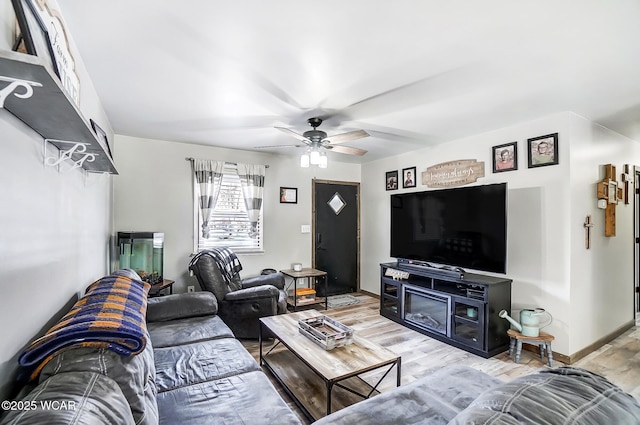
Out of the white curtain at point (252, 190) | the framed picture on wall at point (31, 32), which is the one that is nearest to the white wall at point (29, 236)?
the framed picture on wall at point (31, 32)

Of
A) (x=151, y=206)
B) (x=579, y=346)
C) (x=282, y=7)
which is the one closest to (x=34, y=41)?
(x=282, y=7)

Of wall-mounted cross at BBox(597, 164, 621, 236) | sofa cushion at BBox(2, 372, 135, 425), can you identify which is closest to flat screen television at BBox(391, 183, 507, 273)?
wall-mounted cross at BBox(597, 164, 621, 236)

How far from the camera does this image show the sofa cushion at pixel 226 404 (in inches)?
53.7

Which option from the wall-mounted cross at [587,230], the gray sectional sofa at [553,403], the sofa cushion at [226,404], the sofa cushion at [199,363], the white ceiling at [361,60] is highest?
the white ceiling at [361,60]

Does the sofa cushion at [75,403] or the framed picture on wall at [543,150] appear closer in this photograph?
the sofa cushion at [75,403]

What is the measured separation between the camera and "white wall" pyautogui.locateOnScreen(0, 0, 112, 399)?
3.25ft

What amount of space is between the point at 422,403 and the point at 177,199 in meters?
3.84

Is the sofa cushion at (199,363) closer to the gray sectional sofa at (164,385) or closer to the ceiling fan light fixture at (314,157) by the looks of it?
the gray sectional sofa at (164,385)

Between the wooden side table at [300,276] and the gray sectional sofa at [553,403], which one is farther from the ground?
the gray sectional sofa at [553,403]

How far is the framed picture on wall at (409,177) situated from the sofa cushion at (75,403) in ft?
14.0

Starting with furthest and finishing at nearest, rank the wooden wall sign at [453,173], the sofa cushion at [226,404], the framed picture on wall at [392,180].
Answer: the framed picture on wall at [392,180] < the wooden wall sign at [453,173] < the sofa cushion at [226,404]

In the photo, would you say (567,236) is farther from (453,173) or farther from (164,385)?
(164,385)

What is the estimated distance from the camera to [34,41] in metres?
1.13

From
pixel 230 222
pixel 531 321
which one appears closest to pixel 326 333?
pixel 531 321
